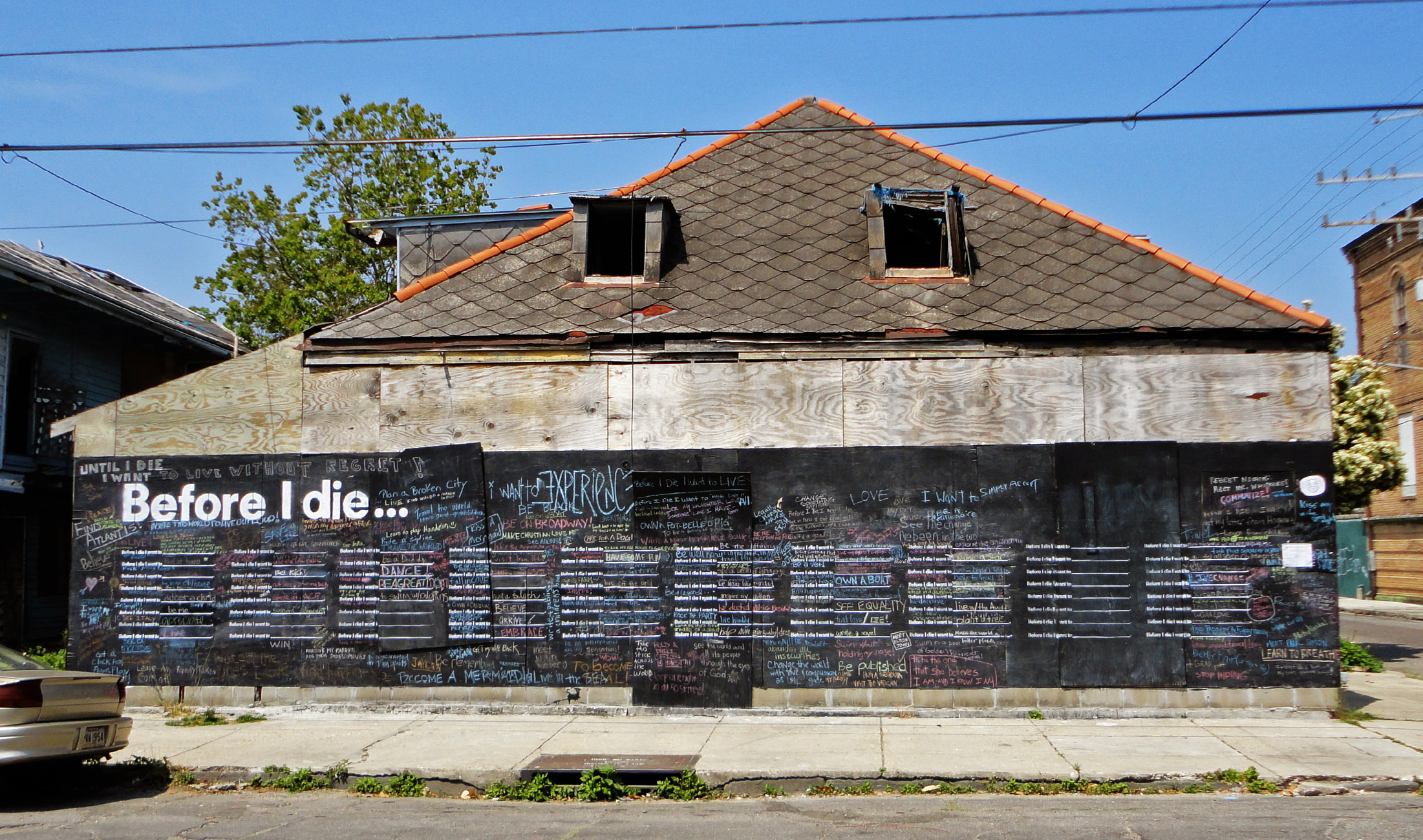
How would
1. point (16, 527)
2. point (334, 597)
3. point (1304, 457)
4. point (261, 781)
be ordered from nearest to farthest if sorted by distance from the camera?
point (261, 781), point (1304, 457), point (334, 597), point (16, 527)

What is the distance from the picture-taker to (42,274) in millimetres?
14727

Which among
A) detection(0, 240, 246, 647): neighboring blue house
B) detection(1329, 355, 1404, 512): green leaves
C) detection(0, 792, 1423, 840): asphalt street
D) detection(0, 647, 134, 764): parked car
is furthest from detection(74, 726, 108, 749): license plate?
detection(1329, 355, 1404, 512): green leaves

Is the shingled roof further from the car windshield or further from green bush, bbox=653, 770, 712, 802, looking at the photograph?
green bush, bbox=653, 770, 712, 802

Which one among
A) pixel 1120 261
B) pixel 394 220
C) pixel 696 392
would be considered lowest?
pixel 696 392

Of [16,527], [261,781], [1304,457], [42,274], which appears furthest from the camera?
[16,527]

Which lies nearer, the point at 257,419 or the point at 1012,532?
the point at 1012,532

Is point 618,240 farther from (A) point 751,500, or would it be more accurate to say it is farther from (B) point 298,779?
(B) point 298,779

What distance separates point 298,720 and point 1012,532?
790 cm

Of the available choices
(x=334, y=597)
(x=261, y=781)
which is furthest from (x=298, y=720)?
(x=261, y=781)

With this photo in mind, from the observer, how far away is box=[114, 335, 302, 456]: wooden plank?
1162 cm

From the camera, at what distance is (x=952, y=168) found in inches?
536

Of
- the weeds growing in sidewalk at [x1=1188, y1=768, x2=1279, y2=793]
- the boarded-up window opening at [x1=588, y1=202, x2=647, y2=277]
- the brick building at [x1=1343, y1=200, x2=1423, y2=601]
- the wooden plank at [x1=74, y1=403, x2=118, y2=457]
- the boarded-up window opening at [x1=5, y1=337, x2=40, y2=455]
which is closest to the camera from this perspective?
the weeds growing in sidewalk at [x1=1188, y1=768, x2=1279, y2=793]

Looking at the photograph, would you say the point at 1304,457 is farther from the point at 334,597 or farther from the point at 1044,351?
the point at 334,597

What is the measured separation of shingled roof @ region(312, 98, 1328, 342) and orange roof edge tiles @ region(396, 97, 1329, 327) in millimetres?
23
